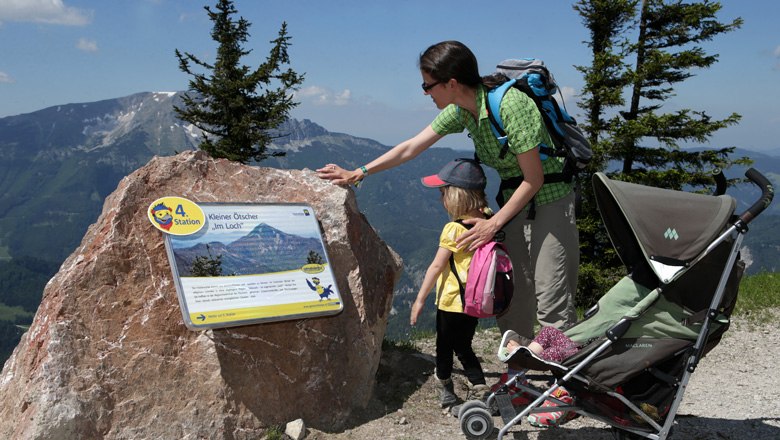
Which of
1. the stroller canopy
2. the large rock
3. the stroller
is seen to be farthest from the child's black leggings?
the stroller canopy

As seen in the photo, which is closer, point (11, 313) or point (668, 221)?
point (668, 221)

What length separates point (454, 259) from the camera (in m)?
5.01

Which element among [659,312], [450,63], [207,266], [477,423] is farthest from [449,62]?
[477,423]

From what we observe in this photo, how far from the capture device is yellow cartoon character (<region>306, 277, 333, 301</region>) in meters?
4.92

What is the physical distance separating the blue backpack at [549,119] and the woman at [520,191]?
A: 0.22 feet

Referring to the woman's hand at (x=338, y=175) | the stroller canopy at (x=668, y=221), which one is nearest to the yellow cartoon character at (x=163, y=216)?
the woman's hand at (x=338, y=175)

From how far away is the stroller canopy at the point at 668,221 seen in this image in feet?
12.5

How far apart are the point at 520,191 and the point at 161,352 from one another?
298cm

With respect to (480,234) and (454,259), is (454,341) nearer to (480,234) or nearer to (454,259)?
(454,259)

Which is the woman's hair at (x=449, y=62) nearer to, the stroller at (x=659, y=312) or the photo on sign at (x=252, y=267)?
the stroller at (x=659, y=312)

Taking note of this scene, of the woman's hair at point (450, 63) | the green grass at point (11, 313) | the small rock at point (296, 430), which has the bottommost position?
the green grass at point (11, 313)

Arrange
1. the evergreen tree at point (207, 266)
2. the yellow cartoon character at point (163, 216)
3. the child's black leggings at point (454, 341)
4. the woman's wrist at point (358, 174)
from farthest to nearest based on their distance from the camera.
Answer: the woman's wrist at point (358, 174), the child's black leggings at point (454, 341), the yellow cartoon character at point (163, 216), the evergreen tree at point (207, 266)

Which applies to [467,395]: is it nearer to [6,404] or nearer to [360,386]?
[360,386]

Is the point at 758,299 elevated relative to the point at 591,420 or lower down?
lower down
